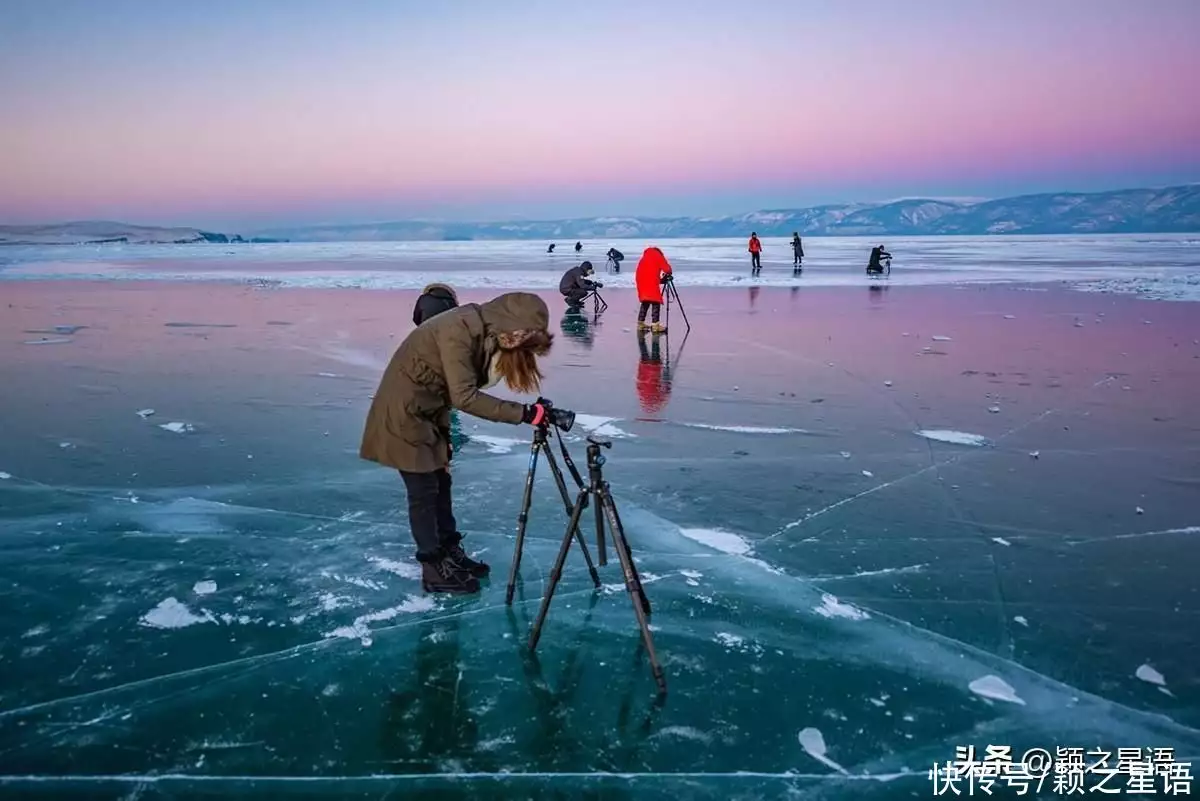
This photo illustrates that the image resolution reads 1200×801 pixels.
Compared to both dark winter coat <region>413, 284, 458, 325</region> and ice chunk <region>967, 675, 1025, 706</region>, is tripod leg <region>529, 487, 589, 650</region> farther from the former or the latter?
dark winter coat <region>413, 284, 458, 325</region>

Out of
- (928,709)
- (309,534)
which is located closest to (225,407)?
(309,534)

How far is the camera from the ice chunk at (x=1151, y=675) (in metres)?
3.99

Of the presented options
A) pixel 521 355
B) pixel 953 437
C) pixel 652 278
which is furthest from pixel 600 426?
pixel 652 278

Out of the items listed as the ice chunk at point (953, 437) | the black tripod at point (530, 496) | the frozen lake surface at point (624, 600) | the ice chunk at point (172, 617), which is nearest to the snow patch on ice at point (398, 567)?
the frozen lake surface at point (624, 600)

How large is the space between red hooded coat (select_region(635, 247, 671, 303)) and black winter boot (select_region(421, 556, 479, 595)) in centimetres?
1176

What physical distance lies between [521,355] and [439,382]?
630 mm

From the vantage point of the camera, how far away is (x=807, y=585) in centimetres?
509

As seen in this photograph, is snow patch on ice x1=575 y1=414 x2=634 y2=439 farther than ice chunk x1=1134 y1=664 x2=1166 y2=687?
Yes

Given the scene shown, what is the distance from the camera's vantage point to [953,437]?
838cm

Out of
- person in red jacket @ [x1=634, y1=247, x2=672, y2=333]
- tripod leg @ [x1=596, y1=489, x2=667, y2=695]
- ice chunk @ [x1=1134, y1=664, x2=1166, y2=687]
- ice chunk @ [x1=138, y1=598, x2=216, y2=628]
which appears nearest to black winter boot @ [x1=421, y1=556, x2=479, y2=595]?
ice chunk @ [x1=138, y1=598, x2=216, y2=628]

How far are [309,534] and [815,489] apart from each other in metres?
4.15

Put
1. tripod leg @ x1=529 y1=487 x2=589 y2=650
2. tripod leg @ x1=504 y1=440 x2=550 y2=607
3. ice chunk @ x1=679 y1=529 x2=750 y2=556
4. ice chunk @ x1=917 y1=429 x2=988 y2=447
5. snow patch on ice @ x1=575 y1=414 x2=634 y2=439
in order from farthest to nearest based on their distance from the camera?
snow patch on ice @ x1=575 y1=414 x2=634 y2=439 < ice chunk @ x1=917 y1=429 x2=988 y2=447 < ice chunk @ x1=679 y1=529 x2=750 y2=556 < tripod leg @ x1=504 y1=440 x2=550 y2=607 < tripod leg @ x1=529 y1=487 x2=589 y2=650

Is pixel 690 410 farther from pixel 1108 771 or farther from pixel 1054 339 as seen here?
pixel 1054 339

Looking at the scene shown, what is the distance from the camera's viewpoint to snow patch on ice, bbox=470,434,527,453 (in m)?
8.38
